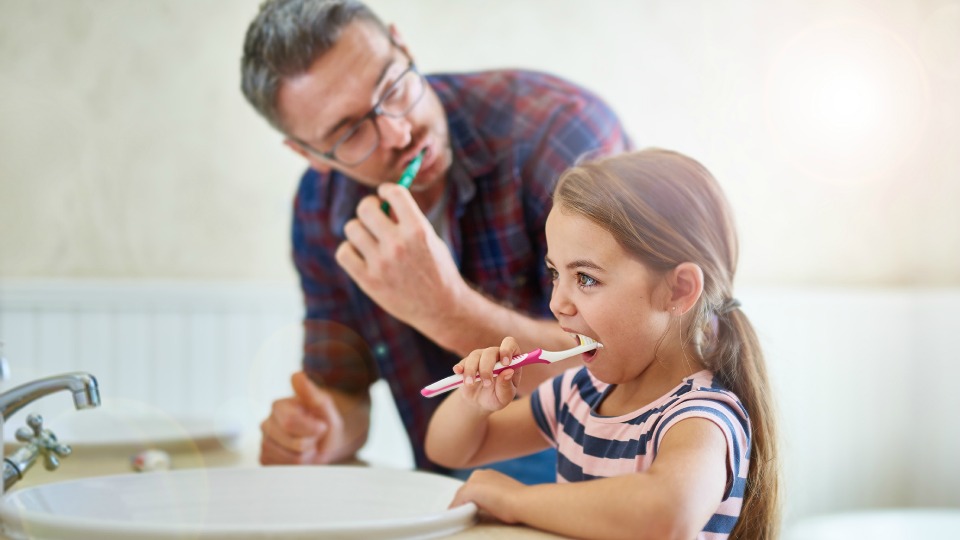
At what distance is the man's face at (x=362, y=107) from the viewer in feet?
2.34

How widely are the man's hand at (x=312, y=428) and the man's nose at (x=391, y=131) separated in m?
0.29

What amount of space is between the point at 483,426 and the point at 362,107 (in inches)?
11.3

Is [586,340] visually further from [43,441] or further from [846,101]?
[846,101]

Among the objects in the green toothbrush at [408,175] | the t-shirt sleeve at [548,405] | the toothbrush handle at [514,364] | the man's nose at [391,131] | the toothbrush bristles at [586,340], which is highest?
the man's nose at [391,131]

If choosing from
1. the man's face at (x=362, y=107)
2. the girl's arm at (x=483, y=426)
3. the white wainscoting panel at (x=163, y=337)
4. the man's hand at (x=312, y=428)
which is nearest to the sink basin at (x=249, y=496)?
the girl's arm at (x=483, y=426)

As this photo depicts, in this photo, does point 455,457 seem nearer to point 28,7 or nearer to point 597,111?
point 597,111

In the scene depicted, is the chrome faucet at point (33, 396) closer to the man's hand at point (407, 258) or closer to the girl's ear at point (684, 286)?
Result: the man's hand at point (407, 258)

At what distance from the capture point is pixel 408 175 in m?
0.72

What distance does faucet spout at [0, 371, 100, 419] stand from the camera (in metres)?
0.62

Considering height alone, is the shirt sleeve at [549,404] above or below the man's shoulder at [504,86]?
below

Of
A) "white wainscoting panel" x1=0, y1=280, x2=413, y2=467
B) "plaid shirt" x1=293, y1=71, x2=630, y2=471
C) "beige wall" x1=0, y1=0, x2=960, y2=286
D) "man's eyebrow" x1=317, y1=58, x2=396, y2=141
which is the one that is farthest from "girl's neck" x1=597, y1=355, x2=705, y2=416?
"white wainscoting panel" x1=0, y1=280, x2=413, y2=467

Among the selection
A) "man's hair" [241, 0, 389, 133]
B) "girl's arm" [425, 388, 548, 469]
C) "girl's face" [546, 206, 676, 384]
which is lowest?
"girl's arm" [425, 388, 548, 469]

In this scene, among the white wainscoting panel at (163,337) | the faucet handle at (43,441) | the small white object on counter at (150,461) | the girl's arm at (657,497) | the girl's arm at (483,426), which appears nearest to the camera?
the girl's arm at (657,497)

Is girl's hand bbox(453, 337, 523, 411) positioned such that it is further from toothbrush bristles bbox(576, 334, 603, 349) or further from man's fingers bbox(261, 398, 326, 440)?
man's fingers bbox(261, 398, 326, 440)
